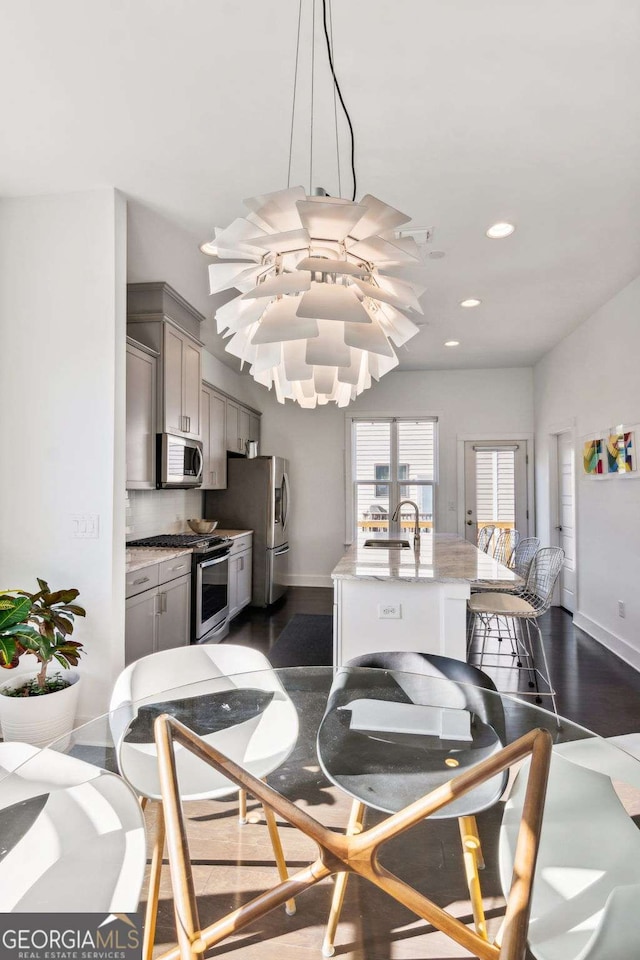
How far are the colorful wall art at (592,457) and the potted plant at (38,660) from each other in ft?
13.3

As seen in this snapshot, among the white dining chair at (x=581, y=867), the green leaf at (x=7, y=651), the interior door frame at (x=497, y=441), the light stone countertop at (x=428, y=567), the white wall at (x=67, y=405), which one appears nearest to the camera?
the white dining chair at (x=581, y=867)

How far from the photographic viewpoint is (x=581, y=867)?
65cm

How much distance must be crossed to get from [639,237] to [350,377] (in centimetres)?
305

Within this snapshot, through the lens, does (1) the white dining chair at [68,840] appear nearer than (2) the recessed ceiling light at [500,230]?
Yes

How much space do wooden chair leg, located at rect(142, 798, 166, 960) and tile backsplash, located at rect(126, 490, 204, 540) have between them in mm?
3404

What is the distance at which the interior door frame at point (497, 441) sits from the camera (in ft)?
20.3

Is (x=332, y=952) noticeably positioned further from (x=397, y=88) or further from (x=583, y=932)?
(x=397, y=88)

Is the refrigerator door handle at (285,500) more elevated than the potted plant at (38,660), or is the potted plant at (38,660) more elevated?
the refrigerator door handle at (285,500)

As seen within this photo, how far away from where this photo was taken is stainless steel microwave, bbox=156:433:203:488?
3.64 metres

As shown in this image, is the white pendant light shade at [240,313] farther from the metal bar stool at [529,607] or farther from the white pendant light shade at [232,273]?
the metal bar stool at [529,607]

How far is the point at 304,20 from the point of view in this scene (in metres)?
1.64

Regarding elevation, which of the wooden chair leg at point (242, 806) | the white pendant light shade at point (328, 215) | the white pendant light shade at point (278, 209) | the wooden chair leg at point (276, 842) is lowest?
the wooden chair leg at point (276, 842)

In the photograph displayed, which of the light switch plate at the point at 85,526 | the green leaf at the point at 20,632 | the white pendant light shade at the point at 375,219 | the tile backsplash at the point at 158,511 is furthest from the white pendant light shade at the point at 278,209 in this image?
the tile backsplash at the point at 158,511

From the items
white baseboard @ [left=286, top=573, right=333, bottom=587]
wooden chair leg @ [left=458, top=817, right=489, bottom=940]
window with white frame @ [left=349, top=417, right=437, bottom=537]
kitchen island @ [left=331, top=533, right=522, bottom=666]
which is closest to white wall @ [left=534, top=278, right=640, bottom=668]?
window with white frame @ [left=349, top=417, right=437, bottom=537]
